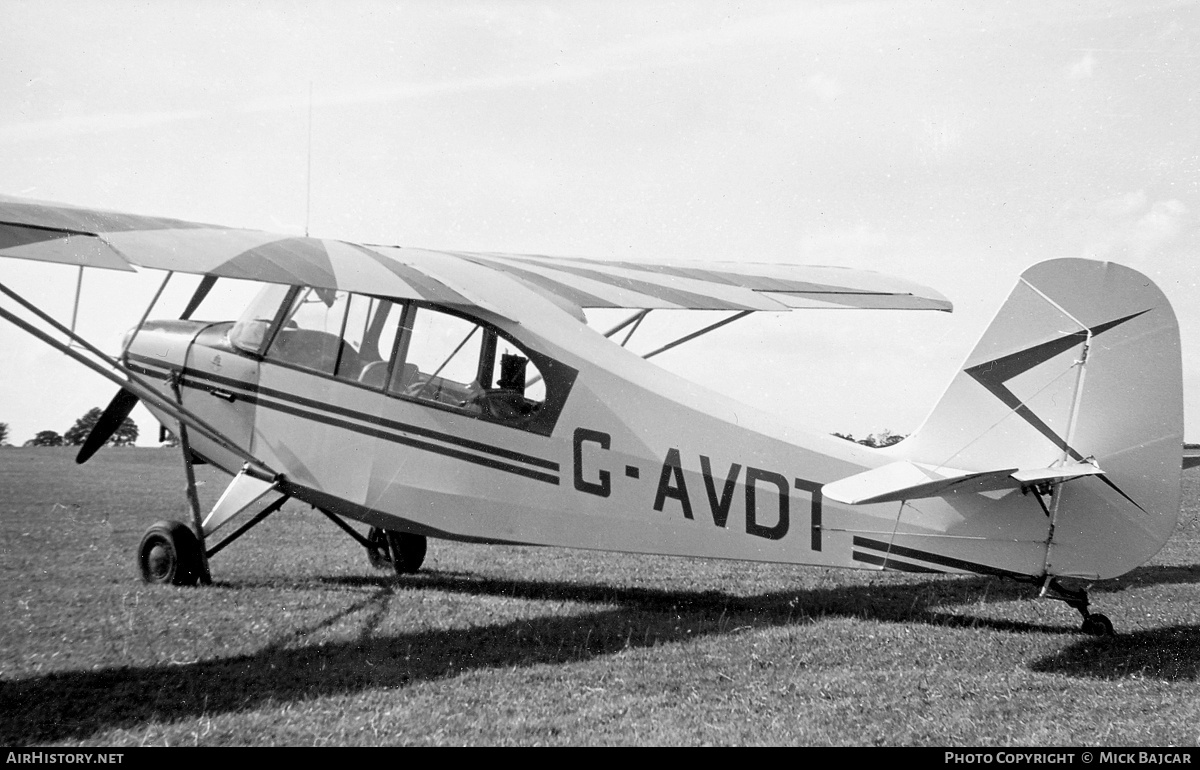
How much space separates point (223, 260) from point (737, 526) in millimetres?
3335

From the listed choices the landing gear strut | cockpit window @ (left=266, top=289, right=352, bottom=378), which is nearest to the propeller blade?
cockpit window @ (left=266, top=289, right=352, bottom=378)

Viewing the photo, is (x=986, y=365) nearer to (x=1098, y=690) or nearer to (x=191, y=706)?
(x=1098, y=690)

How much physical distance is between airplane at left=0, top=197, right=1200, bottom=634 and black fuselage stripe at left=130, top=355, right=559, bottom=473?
15 mm

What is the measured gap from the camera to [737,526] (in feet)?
17.7

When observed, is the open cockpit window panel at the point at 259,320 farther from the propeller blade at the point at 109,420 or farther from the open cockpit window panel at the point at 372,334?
the propeller blade at the point at 109,420

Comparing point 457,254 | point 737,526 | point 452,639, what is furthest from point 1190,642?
point 457,254

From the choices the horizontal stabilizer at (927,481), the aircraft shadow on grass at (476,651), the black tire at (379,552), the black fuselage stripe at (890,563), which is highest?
the horizontal stabilizer at (927,481)

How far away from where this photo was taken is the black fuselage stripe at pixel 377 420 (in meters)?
5.74

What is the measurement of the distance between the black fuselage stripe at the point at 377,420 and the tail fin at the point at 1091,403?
2.61m

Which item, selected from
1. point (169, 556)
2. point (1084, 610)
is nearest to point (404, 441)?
point (169, 556)

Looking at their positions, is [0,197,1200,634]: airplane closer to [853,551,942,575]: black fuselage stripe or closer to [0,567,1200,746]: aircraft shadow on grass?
[853,551,942,575]: black fuselage stripe

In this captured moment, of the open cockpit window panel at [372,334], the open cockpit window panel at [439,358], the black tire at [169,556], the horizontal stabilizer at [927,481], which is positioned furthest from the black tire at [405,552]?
the horizontal stabilizer at [927,481]

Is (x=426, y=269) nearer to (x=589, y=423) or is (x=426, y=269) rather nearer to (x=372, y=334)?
(x=372, y=334)

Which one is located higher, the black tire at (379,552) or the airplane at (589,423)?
the airplane at (589,423)
